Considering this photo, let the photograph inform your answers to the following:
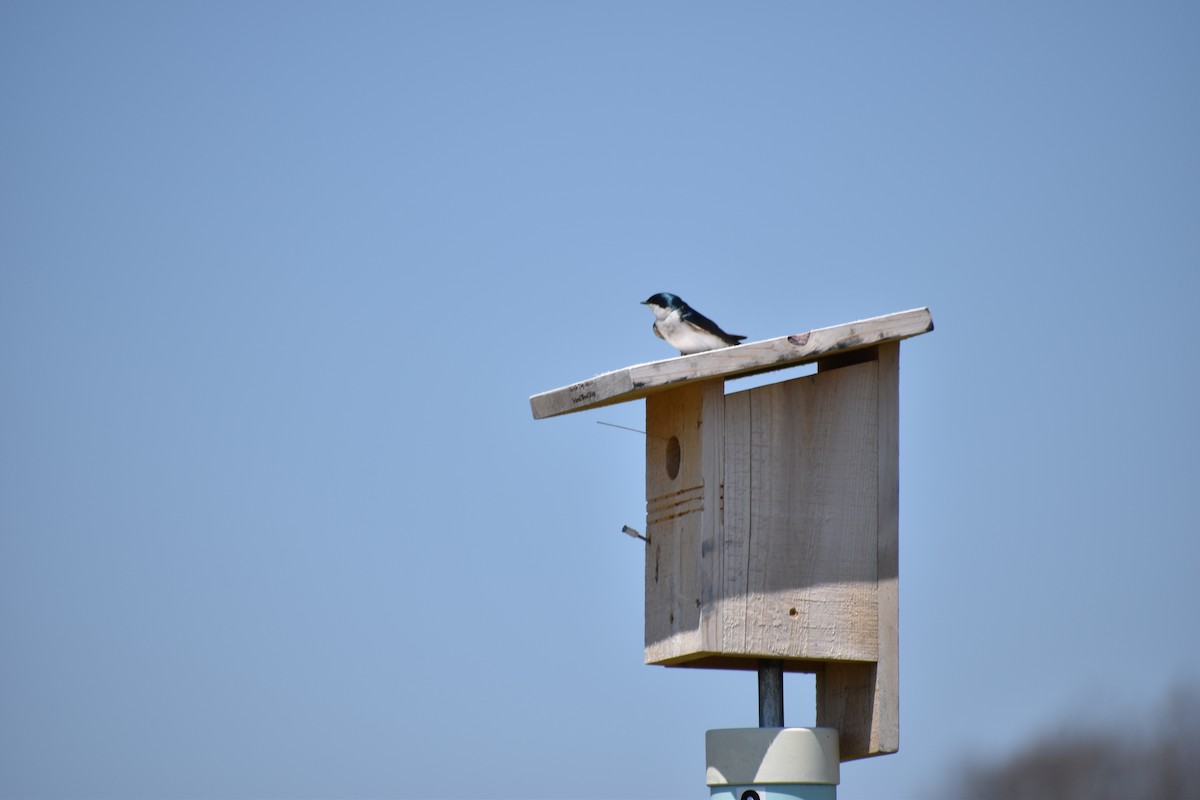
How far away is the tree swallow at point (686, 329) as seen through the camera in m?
5.23

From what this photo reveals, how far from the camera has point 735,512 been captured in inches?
181

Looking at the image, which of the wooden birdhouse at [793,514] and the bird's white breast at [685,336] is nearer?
the wooden birdhouse at [793,514]

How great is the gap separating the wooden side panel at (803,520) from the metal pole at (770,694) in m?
0.12

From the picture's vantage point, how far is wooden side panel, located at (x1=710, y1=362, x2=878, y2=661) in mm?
4555

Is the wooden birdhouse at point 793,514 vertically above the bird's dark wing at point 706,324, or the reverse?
the bird's dark wing at point 706,324

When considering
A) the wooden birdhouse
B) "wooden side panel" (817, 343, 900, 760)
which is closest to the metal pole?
the wooden birdhouse

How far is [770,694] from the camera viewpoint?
183 inches

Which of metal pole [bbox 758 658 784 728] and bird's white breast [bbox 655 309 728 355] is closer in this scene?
metal pole [bbox 758 658 784 728]

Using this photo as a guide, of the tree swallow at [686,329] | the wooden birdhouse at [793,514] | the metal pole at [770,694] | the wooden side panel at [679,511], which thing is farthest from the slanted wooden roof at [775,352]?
the metal pole at [770,694]

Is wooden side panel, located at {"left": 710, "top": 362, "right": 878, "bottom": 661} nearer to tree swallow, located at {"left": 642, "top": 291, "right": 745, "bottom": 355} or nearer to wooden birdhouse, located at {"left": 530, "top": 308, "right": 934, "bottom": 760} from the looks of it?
wooden birdhouse, located at {"left": 530, "top": 308, "right": 934, "bottom": 760}

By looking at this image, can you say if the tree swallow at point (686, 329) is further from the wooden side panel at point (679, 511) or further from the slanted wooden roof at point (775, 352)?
A: the slanted wooden roof at point (775, 352)

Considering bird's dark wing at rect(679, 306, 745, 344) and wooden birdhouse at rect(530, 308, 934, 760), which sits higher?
bird's dark wing at rect(679, 306, 745, 344)

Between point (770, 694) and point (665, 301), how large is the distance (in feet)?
4.84

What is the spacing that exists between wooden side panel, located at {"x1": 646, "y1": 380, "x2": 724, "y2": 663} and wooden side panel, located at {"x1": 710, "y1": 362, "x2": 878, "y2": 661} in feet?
0.20
